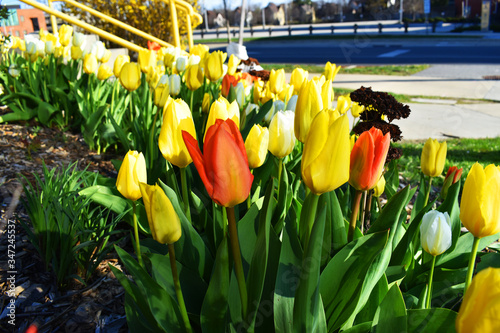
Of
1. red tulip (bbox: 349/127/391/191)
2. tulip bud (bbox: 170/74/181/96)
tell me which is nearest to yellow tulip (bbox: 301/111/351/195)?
red tulip (bbox: 349/127/391/191)

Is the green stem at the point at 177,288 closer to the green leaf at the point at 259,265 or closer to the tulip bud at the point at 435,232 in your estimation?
the green leaf at the point at 259,265

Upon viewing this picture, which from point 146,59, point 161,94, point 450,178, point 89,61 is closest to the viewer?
point 450,178

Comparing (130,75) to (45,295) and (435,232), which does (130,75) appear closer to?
(45,295)

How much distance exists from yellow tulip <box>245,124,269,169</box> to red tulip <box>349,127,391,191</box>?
0.30 meters

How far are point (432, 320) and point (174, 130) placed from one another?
79cm

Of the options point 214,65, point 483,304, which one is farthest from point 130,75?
point 483,304

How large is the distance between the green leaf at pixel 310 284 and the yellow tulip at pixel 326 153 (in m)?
0.10

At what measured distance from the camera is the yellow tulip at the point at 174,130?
3.76 ft

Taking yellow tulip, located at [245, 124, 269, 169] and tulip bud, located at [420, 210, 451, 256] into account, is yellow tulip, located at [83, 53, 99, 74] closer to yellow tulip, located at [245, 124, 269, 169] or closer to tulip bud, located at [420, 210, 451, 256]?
yellow tulip, located at [245, 124, 269, 169]

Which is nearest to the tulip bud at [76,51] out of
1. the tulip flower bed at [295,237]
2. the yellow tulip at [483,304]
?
the tulip flower bed at [295,237]

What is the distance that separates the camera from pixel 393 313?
1037mm

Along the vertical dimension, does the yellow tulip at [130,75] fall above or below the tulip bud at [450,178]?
above

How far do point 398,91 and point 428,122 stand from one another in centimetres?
255

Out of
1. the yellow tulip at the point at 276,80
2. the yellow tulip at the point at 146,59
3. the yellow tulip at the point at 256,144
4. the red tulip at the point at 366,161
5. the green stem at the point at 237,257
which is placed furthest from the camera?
the yellow tulip at the point at 146,59
